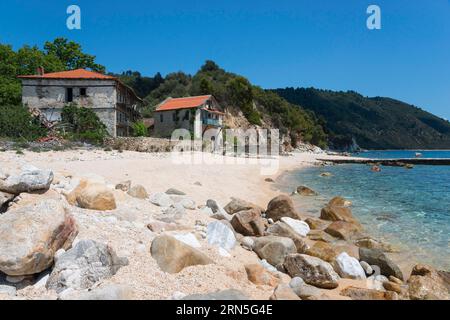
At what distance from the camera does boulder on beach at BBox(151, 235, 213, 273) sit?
477 centimetres

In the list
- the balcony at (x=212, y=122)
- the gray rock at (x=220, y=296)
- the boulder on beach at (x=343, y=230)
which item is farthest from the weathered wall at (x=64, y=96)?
the gray rock at (x=220, y=296)

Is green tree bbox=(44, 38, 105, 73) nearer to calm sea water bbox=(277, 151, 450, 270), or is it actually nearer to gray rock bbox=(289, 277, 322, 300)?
calm sea water bbox=(277, 151, 450, 270)

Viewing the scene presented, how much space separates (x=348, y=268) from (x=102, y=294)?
4653 mm

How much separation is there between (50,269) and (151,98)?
6453cm

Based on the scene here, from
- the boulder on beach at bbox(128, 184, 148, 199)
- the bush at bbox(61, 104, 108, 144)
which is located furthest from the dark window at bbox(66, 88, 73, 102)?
the boulder on beach at bbox(128, 184, 148, 199)

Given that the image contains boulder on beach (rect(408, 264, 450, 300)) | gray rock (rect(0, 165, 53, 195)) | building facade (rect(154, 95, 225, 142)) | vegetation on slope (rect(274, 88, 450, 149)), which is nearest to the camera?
boulder on beach (rect(408, 264, 450, 300))

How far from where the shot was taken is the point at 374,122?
171 metres

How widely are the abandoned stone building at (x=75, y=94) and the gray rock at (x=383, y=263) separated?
102 feet

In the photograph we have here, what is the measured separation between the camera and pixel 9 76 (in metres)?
36.4

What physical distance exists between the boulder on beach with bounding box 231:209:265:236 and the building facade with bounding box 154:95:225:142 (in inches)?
1307

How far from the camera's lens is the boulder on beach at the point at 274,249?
6.15m
